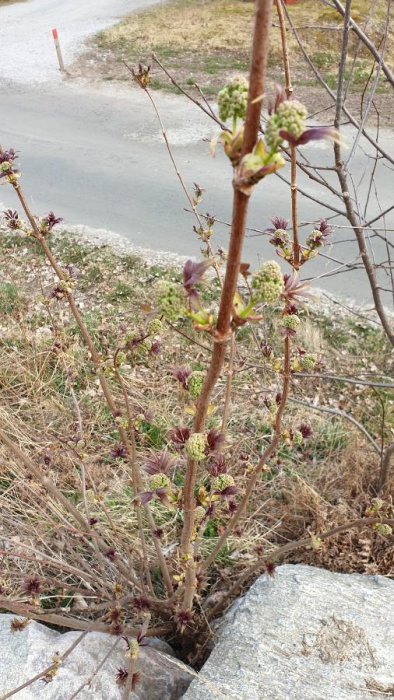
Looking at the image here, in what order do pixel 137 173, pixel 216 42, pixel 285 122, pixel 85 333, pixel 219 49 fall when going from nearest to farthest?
1. pixel 285 122
2. pixel 85 333
3. pixel 137 173
4. pixel 219 49
5. pixel 216 42

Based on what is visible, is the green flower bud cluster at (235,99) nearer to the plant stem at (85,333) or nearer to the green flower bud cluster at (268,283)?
the green flower bud cluster at (268,283)

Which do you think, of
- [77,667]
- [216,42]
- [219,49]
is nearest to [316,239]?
[77,667]

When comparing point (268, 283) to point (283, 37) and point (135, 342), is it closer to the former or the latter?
point (283, 37)

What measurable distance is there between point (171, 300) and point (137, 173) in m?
6.72

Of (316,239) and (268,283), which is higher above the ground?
(268,283)

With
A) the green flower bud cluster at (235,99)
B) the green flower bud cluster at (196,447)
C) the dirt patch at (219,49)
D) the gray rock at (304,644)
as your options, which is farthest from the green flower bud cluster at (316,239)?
the dirt patch at (219,49)

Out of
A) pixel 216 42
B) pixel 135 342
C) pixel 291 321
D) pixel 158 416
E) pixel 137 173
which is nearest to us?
pixel 291 321

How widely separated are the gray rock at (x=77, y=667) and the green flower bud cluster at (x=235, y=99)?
66.0 inches

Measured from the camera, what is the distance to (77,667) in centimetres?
190

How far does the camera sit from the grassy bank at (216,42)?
30.2ft

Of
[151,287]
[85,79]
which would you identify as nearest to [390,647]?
[151,287]

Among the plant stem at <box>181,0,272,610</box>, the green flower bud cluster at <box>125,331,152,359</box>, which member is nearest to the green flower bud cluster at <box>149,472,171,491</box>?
the plant stem at <box>181,0,272,610</box>

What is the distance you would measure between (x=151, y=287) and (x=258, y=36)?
445cm

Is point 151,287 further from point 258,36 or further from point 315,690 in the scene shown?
point 258,36
